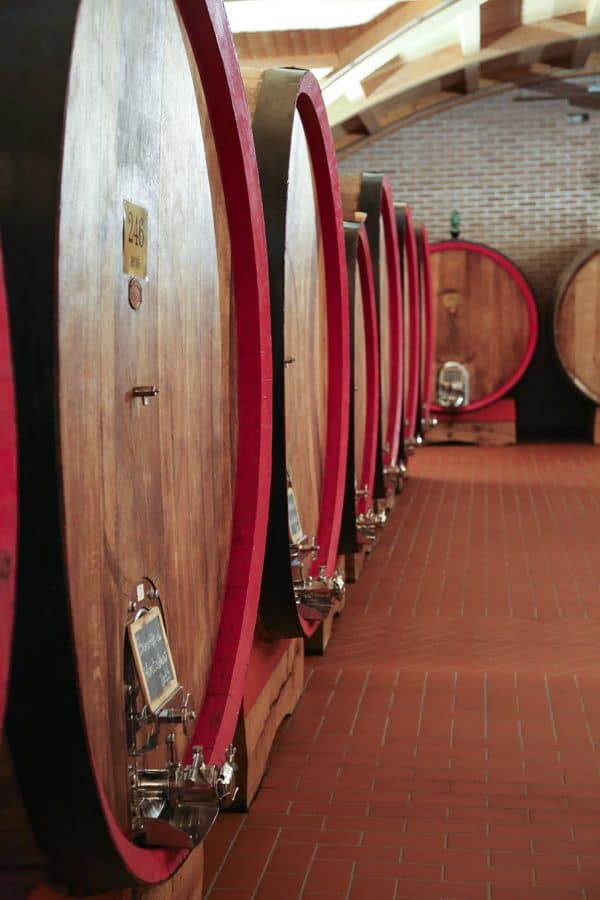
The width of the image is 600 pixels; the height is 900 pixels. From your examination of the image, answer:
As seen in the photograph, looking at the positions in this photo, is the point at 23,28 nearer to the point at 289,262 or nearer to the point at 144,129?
the point at 144,129

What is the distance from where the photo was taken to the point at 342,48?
356 inches

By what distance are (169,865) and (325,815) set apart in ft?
4.63

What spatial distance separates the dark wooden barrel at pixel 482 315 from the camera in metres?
10.6

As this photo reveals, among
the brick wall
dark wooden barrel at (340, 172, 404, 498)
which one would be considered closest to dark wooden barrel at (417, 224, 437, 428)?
dark wooden barrel at (340, 172, 404, 498)

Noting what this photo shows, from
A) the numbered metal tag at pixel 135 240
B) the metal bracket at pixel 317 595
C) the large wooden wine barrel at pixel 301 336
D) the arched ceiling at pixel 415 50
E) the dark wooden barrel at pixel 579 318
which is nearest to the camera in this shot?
the numbered metal tag at pixel 135 240

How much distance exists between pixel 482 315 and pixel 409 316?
3008 mm

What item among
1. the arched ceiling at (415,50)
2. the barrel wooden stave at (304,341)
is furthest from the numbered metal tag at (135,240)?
the arched ceiling at (415,50)

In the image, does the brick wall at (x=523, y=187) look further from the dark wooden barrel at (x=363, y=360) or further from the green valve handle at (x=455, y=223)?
the dark wooden barrel at (x=363, y=360)

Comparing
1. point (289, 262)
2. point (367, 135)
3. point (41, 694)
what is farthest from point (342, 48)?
point (41, 694)

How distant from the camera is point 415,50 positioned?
10.9m

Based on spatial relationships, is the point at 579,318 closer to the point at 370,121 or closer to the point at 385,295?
the point at 370,121

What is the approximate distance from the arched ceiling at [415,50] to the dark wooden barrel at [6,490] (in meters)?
6.72

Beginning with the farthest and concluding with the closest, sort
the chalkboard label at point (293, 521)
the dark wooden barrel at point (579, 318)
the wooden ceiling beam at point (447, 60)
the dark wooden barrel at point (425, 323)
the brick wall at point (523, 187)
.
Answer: the brick wall at point (523, 187) → the wooden ceiling beam at point (447, 60) → the dark wooden barrel at point (579, 318) → the dark wooden barrel at point (425, 323) → the chalkboard label at point (293, 521)

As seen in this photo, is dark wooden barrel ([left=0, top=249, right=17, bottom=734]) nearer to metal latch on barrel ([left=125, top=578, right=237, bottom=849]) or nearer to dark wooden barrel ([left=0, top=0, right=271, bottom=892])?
dark wooden barrel ([left=0, top=0, right=271, bottom=892])
